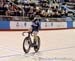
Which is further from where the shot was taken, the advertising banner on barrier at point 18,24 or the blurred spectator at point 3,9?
the blurred spectator at point 3,9

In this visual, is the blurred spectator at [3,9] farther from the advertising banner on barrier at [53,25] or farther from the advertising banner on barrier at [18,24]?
the advertising banner on barrier at [53,25]

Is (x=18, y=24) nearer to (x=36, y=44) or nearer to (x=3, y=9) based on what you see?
(x=3, y=9)

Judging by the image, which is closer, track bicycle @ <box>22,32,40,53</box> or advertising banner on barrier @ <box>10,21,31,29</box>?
track bicycle @ <box>22,32,40,53</box>

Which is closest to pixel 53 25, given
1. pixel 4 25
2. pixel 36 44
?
pixel 4 25

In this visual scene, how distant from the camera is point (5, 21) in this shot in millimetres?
19609

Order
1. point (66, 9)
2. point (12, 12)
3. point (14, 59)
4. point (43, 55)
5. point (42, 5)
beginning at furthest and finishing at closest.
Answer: point (66, 9) → point (42, 5) → point (12, 12) → point (43, 55) → point (14, 59)

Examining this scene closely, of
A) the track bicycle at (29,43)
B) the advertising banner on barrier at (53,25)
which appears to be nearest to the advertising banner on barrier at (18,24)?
the advertising banner on barrier at (53,25)

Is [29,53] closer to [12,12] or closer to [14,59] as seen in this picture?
[14,59]

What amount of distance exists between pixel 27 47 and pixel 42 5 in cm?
1523

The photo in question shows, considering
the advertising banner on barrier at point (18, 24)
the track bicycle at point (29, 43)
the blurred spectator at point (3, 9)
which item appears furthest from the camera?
the blurred spectator at point (3, 9)

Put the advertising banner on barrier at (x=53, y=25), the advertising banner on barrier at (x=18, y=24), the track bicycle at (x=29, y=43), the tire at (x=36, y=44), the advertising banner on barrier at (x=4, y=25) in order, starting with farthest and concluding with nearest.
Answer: the advertising banner on barrier at (x=53, y=25) → the advertising banner on barrier at (x=18, y=24) → the advertising banner on barrier at (x=4, y=25) → the tire at (x=36, y=44) → the track bicycle at (x=29, y=43)

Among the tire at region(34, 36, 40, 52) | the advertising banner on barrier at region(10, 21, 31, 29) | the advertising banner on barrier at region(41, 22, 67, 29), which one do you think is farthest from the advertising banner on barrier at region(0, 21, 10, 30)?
the tire at region(34, 36, 40, 52)

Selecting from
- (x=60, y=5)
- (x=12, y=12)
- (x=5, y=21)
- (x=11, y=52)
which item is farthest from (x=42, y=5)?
(x=11, y=52)

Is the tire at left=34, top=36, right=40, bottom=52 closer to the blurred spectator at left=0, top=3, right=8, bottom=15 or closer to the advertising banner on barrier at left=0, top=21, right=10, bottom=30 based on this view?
the advertising banner on barrier at left=0, top=21, right=10, bottom=30
